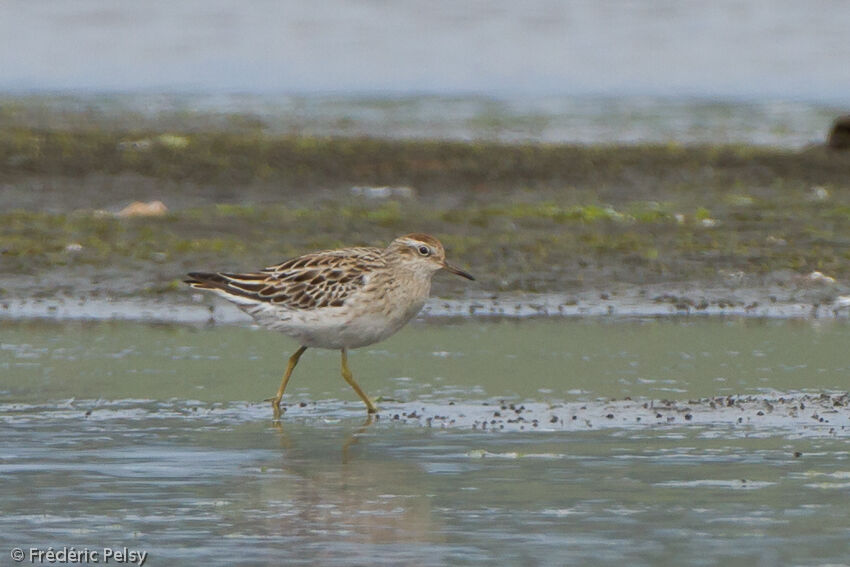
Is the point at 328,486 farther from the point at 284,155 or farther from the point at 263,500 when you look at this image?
the point at 284,155

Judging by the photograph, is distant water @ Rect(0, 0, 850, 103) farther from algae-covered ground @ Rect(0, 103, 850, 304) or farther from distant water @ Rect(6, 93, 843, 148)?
algae-covered ground @ Rect(0, 103, 850, 304)

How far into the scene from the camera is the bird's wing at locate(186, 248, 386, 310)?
38.8ft

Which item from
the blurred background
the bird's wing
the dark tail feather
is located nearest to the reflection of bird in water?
the bird's wing

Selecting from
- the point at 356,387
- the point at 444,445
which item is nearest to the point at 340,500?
the point at 444,445

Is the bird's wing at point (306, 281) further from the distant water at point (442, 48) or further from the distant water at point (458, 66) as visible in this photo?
the distant water at point (442, 48)

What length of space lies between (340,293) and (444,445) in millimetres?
2074

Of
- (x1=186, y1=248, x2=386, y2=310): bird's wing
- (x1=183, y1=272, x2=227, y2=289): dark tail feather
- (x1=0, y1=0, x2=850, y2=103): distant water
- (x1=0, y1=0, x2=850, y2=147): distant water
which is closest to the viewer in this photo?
(x1=186, y1=248, x2=386, y2=310): bird's wing

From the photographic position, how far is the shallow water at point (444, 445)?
7.75m

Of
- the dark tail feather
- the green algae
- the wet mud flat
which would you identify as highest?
the dark tail feather

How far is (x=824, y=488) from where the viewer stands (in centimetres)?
874

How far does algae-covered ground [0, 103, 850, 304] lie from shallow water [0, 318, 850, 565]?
2101mm

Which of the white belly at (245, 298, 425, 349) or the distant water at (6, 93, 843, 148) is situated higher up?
the distant water at (6, 93, 843, 148)

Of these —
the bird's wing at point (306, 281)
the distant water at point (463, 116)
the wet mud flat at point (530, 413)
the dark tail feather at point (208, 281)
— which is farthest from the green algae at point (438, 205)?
the wet mud flat at point (530, 413)

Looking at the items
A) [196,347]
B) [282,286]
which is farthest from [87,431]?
[196,347]
